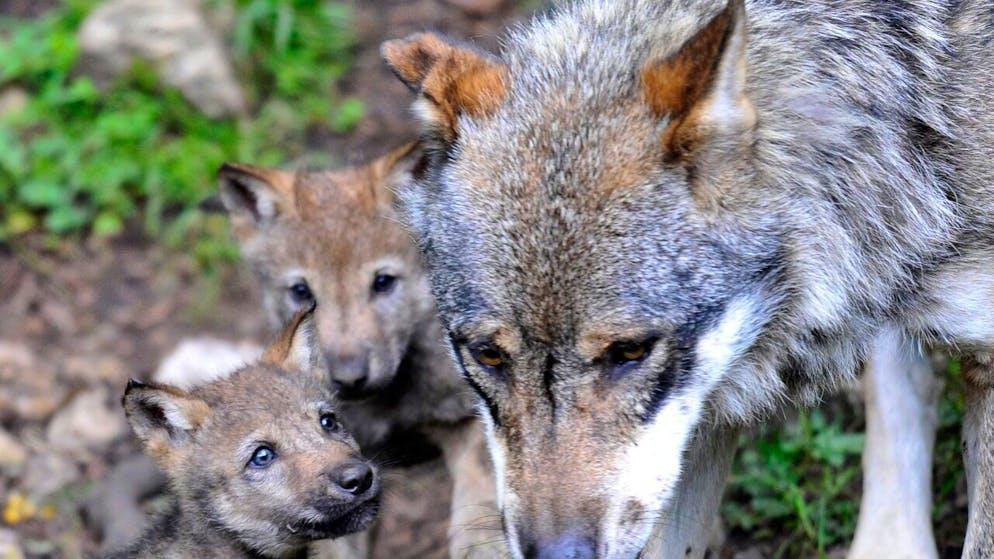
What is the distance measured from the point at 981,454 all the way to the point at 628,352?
1406 mm

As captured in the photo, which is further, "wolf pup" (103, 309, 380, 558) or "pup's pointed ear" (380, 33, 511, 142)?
"wolf pup" (103, 309, 380, 558)

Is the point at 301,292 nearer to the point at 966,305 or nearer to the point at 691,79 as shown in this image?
the point at 691,79

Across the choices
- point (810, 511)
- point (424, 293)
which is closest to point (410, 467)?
point (424, 293)

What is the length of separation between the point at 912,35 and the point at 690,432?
61.4 inches

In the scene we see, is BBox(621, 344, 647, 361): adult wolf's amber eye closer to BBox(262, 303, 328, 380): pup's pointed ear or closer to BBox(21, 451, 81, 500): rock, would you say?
BBox(262, 303, 328, 380): pup's pointed ear

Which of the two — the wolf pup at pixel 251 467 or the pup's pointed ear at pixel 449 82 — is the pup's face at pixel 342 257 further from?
the pup's pointed ear at pixel 449 82

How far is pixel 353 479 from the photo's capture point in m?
4.27

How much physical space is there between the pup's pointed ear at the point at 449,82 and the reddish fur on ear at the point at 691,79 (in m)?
0.57

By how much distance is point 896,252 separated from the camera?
4.17 m

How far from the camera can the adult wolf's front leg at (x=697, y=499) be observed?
4633 mm

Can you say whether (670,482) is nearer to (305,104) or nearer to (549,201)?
(549,201)

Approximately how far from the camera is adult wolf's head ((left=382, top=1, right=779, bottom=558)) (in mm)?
3695

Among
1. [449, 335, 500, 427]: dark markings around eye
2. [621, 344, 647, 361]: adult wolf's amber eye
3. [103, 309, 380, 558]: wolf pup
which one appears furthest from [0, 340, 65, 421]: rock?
[621, 344, 647, 361]: adult wolf's amber eye

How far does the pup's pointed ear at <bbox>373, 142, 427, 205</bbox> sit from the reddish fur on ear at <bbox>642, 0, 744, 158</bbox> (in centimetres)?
211
